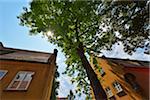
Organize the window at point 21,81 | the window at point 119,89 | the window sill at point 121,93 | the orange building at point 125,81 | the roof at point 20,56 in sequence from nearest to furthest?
the window at point 21,81
the roof at point 20,56
the orange building at point 125,81
the window sill at point 121,93
the window at point 119,89

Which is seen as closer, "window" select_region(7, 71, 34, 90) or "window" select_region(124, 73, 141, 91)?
"window" select_region(7, 71, 34, 90)

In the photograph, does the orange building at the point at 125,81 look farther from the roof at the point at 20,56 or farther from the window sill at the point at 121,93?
the roof at the point at 20,56

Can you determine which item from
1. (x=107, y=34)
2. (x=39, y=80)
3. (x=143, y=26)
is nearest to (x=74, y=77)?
(x=107, y=34)

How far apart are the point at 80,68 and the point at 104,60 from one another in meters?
8.05

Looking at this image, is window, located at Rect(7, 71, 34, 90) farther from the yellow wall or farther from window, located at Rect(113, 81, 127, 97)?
window, located at Rect(113, 81, 127, 97)

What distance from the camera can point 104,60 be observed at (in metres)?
26.4

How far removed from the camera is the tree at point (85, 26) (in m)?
13.0

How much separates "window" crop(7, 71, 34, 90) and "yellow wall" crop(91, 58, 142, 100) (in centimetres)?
1106

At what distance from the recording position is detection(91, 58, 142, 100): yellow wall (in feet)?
63.9

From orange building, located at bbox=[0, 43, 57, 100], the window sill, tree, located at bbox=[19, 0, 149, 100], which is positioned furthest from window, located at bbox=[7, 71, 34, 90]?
the window sill

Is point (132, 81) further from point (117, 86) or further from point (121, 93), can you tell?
point (117, 86)

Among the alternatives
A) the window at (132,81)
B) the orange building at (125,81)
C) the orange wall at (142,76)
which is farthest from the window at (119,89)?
the orange wall at (142,76)

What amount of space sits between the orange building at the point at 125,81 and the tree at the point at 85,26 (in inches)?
123

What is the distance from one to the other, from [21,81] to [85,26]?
7.93 meters
